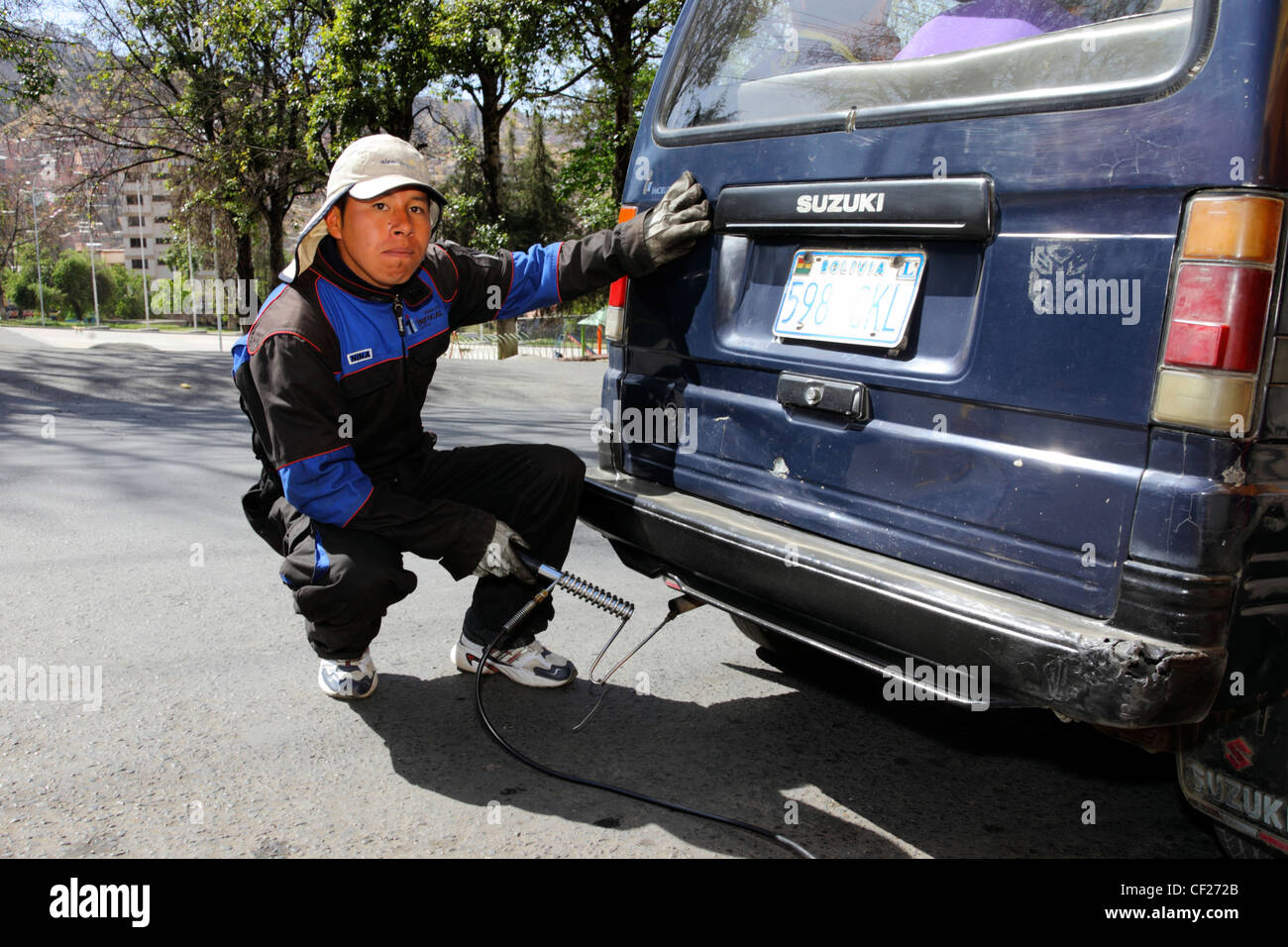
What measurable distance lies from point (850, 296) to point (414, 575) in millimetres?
1501

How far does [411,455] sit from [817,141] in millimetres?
1622

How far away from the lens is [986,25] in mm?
2502

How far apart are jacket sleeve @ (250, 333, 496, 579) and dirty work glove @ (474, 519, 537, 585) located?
0.02 metres

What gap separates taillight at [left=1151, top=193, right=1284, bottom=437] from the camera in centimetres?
180

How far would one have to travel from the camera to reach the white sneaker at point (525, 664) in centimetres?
334

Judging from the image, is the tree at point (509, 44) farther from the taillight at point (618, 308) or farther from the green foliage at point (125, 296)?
the green foliage at point (125, 296)

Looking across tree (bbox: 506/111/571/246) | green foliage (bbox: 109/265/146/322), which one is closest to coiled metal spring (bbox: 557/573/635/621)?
tree (bbox: 506/111/571/246)

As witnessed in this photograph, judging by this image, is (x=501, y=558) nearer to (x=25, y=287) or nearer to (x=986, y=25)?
(x=986, y=25)

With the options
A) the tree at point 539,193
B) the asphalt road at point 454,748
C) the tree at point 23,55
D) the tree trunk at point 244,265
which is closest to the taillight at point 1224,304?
the asphalt road at point 454,748

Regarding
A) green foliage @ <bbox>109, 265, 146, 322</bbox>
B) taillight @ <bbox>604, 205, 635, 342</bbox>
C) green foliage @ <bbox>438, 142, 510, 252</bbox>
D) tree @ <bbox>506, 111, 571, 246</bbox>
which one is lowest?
green foliage @ <bbox>109, 265, 146, 322</bbox>

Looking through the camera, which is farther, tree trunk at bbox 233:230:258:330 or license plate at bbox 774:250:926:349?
tree trunk at bbox 233:230:258:330

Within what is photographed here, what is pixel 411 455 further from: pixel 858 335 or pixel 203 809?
pixel 858 335

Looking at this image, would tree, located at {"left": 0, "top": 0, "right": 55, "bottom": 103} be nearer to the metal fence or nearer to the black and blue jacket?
the metal fence

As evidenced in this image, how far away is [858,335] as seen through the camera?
8.17ft
